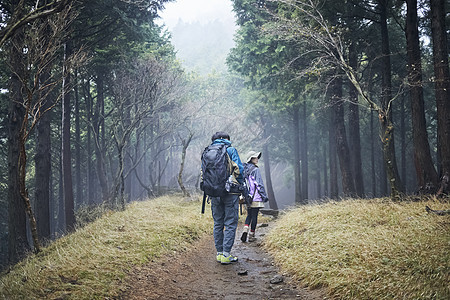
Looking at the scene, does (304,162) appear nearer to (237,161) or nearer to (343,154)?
(343,154)

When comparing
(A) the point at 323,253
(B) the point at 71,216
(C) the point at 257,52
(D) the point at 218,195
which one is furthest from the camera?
(C) the point at 257,52

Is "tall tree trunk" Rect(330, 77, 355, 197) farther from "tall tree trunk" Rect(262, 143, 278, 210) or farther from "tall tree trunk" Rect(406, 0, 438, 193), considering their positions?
"tall tree trunk" Rect(262, 143, 278, 210)

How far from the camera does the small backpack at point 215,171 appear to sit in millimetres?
5629

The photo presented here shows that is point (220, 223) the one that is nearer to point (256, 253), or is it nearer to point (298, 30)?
point (256, 253)

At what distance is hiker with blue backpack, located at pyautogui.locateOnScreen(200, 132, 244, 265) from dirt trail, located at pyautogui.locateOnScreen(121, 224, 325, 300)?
0.45 m

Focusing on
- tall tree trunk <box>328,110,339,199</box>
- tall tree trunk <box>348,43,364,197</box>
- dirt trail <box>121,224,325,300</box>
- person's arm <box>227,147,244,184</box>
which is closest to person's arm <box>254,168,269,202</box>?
dirt trail <box>121,224,325,300</box>

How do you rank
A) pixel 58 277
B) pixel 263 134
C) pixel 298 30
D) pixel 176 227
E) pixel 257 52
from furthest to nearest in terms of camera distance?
pixel 263 134
pixel 257 52
pixel 298 30
pixel 176 227
pixel 58 277

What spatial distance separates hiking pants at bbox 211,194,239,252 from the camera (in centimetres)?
578

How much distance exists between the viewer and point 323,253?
515 cm

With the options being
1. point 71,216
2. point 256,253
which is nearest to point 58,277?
point 256,253

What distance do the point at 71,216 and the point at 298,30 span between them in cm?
1109

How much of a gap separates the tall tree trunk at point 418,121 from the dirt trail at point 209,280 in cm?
560

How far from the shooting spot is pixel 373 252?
14.8ft

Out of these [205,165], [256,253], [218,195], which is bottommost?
[256,253]
